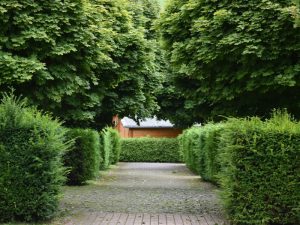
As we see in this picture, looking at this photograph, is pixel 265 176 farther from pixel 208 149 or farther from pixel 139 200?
pixel 208 149

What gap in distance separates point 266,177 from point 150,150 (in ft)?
105

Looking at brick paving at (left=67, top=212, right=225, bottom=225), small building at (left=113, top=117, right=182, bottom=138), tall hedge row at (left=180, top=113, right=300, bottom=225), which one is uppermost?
small building at (left=113, top=117, right=182, bottom=138)

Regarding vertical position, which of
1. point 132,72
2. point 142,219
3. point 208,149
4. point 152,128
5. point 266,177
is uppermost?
point 132,72

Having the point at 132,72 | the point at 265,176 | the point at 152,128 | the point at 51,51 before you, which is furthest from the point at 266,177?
the point at 152,128

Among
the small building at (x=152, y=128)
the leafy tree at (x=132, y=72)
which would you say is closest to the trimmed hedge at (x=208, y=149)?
the leafy tree at (x=132, y=72)

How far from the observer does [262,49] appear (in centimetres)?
1172

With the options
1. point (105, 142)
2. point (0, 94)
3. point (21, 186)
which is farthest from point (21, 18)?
point (105, 142)

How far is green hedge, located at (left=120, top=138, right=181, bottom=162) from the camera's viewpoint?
40.4 metres

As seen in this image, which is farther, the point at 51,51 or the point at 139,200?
the point at 139,200

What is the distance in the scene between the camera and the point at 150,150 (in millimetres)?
41062

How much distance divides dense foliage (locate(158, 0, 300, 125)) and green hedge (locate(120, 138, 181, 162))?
25958 millimetres

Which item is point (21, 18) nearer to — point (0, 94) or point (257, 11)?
point (0, 94)

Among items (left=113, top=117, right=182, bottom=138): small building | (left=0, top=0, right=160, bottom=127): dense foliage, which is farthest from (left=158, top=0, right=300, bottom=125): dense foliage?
(left=113, top=117, right=182, bottom=138): small building

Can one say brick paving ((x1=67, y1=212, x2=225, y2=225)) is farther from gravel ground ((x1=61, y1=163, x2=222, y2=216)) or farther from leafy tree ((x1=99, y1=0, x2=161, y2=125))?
leafy tree ((x1=99, y1=0, x2=161, y2=125))
